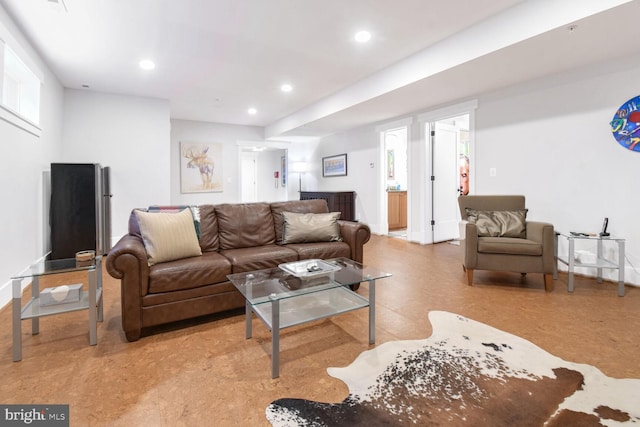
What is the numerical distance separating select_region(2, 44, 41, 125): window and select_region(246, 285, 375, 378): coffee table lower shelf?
3092 mm

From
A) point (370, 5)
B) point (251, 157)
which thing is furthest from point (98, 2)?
point (251, 157)

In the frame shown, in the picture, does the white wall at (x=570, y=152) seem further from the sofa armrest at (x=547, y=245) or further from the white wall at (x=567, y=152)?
the sofa armrest at (x=547, y=245)

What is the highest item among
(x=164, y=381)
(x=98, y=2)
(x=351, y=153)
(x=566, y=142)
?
(x=98, y=2)

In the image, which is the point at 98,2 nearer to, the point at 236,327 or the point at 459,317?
the point at 236,327

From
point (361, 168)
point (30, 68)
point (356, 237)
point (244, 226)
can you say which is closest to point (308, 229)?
point (356, 237)

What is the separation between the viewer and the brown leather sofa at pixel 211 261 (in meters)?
2.02

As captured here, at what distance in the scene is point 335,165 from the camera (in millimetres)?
7523

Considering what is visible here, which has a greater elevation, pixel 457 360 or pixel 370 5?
pixel 370 5

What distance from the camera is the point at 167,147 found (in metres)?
5.35

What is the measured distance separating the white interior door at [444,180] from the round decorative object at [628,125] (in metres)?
2.42

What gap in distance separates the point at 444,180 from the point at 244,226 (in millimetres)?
3958

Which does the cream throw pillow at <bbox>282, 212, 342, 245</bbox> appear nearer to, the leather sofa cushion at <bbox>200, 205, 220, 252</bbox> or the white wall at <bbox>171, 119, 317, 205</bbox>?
the leather sofa cushion at <bbox>200, 205, 220, 252</bbox>

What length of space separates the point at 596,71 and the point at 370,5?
2548 mm

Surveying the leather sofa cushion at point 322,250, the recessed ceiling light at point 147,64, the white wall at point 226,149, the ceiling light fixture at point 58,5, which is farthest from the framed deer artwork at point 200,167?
the leather sofa cushion at point 322,250
